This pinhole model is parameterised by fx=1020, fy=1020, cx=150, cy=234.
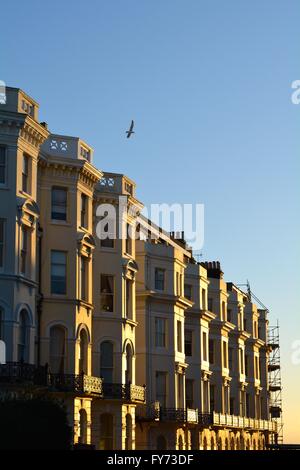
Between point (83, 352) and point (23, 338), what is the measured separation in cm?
762

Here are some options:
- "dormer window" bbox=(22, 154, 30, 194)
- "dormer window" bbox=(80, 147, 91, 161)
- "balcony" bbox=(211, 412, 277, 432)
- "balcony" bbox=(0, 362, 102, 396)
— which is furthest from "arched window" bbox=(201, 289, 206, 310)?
"dormer window" bbox=(22, 154, 30, 194)

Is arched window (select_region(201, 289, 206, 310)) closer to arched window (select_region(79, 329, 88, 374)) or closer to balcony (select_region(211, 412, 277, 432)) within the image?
balcony (select_region(211, 412, 277, 432))

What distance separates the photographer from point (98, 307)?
56.7 metres

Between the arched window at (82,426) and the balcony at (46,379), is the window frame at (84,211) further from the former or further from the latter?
the arched window at (82,426)

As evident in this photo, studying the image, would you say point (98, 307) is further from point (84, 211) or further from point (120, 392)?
point (84, 211)

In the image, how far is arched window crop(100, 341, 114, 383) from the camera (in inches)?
2231

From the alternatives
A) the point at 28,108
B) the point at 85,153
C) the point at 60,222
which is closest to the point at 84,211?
the point at 60,222

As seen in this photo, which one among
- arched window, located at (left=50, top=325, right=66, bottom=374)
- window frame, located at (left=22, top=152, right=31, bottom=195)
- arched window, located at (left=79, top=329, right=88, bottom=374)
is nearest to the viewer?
window frame, located at (left=22, top=152, right=31, bottom=195)

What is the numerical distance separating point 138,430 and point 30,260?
22.8 metres

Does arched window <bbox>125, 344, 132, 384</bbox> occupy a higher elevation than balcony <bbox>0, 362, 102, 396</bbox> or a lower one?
higher

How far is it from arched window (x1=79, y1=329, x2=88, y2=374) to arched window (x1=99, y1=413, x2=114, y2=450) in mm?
4543

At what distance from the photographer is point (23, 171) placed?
47.2m

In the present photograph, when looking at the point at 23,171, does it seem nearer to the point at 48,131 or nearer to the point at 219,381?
the point at 48,131

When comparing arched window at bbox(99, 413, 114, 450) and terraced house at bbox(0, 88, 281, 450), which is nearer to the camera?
terraced house at bbox(0, 88, 281, 450)
